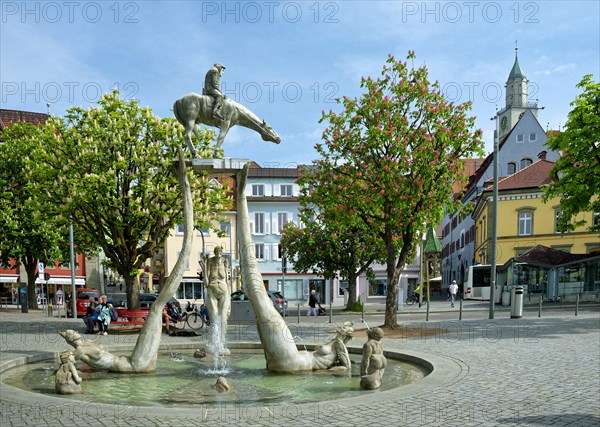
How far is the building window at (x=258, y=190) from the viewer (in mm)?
57531

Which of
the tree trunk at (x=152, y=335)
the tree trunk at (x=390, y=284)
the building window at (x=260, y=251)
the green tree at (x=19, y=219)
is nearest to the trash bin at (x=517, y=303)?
the tree trunk at (x=390, y=284)

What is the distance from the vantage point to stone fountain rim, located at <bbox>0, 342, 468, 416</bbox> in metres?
7.28

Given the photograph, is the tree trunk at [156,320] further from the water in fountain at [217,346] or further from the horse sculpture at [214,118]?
the water in fountain at [217,346]

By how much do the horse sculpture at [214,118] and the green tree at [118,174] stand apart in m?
8.80

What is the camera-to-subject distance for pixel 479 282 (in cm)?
4766

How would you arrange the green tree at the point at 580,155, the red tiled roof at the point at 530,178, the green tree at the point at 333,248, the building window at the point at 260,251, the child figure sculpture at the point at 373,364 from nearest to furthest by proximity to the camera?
1. the child figure sculpture at the point at 373,364
2. the green tree at the point at 580,155
3. the green tree at the point at 333,248
4. the red tiled roof at the point at 530,178
5. the building window at the point at 260,251

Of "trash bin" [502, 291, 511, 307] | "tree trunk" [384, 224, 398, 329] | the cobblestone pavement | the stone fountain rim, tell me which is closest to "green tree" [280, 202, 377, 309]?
"trash bin" [502, 291, 511, 307]

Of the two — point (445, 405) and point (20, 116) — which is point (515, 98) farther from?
point (445, 405)

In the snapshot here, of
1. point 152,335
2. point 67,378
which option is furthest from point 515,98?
point 67,378

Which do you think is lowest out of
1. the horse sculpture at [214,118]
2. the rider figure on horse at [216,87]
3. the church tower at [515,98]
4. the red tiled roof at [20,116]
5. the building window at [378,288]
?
the building window at [378,288]

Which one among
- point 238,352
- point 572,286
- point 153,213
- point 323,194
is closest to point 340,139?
point 323,194

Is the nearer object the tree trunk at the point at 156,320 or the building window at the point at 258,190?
the tree trunk at the point at 156,320

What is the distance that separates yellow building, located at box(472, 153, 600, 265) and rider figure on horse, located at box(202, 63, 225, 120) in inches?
1693

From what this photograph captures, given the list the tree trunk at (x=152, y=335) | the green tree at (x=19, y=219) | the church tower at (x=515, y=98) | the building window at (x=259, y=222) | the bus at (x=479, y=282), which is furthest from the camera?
the church tower at (x=515, y=98)
